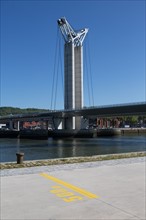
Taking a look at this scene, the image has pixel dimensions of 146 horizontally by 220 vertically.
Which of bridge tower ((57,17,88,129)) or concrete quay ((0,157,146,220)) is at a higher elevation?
bridge tower ((57,17,88,129))

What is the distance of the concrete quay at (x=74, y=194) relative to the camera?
794cm

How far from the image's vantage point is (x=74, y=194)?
9852mm

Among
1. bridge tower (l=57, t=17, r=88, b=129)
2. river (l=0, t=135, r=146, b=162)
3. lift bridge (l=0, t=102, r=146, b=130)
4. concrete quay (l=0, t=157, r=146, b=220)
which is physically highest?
bridge tower (l=57, t=17, r=88, b=129)

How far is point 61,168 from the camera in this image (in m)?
15.5

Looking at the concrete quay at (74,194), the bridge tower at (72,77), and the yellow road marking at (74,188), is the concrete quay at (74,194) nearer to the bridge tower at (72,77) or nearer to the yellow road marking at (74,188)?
the yellow road marking at (74,188)

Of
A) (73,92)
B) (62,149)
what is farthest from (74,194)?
(73,92)

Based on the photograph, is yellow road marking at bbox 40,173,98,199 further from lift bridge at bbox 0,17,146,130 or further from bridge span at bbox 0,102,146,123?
lift bridge at bbox 0,17,146,130

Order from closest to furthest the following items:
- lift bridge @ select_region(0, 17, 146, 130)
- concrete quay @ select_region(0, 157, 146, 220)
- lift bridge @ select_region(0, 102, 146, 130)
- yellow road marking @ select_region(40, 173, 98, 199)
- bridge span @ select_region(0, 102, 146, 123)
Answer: concrete quay @ select_region(0, 157, 146, 220) < yellow road marking @ select_region(40, 173, 98, 199) < bridge span @ select_region(0, 102, 146, 123) < lift bridge @ select_region(0, 102, 146, 130) < lift bridge @ select_region(0, 17, 146, 130)

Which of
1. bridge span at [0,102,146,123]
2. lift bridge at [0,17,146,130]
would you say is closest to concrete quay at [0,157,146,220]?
bridge span at [0,102,146,123]

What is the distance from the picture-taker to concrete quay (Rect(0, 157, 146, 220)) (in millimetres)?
7941

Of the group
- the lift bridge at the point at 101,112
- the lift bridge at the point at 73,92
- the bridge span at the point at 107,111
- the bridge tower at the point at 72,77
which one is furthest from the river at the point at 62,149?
the bridge tower at the point at 72,77

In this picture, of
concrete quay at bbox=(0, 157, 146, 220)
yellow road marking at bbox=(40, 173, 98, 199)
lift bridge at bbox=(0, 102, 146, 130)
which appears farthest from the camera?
lift bridge at bbox=(0, 102, 146, 130)

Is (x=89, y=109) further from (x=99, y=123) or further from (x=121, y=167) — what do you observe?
(x=99, y=123)

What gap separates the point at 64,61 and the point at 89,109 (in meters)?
23.8
